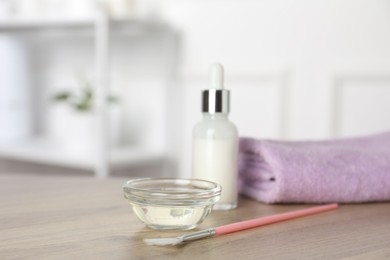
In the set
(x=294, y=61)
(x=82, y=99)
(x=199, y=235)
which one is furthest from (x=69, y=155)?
(x=199, y=235)

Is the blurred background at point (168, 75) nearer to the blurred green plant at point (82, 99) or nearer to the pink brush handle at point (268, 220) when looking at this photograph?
the blurred green plant at point (82, 99)

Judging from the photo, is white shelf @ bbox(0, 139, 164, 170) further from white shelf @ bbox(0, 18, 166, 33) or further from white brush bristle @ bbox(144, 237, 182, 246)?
white brush bristle @ bbox(144, 237, 182, 246)

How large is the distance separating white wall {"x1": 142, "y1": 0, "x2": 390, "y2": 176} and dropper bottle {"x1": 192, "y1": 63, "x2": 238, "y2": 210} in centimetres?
88

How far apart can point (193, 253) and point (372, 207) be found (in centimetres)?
29

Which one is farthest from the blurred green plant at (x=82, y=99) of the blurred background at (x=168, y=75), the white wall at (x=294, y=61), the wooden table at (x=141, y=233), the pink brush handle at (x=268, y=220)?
the pink brush handle at (x=268, y=220)

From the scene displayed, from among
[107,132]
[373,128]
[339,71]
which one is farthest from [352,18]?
[107,132]

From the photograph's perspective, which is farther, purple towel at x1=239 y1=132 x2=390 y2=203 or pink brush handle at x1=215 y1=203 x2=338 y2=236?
purple towel at x1=239 y1=132 x2=390 y2=203

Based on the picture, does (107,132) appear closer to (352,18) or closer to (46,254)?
(352,18)

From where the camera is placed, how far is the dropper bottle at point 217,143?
646mm

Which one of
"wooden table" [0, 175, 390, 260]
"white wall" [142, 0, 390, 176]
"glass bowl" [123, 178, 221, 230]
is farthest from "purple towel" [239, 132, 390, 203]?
"white wall" [142, 0, 390, 176]

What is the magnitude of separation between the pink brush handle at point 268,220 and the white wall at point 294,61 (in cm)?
84

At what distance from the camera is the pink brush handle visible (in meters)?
0.54

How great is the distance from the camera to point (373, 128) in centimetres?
145

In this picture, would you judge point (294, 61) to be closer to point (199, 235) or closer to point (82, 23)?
point (82, 23)
